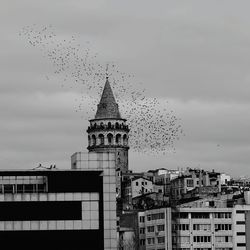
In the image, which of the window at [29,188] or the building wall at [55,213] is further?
the window at [29,188]

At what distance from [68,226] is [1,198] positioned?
24.9 feet

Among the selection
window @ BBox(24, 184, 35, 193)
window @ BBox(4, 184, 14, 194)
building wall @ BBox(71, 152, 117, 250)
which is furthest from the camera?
window @ BBox(4, 184, 14, 194)

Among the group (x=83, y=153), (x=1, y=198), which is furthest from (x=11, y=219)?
(x=83, y=153)

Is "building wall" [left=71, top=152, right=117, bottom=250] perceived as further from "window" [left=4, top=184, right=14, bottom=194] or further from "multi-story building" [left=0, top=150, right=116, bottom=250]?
"window" [left=4, top=184, right=14, bottom=194]

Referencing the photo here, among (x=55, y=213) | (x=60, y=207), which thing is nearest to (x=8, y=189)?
(x=55, y=213)

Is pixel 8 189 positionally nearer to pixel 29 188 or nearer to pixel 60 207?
pixel 29 188

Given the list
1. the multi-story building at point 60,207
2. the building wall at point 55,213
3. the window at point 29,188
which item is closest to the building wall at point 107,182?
the multi-story building at point 60,207

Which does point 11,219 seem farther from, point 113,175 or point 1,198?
point 113,175

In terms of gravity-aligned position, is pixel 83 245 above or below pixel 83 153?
below

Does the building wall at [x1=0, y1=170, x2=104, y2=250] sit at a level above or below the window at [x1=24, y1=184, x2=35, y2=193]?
below

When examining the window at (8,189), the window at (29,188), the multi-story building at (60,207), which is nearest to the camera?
the multi-story building at (60,207)

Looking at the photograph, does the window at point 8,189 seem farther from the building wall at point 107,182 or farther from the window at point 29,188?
the building wall at point 107,182

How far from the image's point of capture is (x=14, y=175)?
13288 centimetres

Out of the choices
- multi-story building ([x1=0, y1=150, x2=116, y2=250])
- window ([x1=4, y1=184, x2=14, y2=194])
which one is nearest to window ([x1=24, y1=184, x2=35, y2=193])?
multi-story building ([x1=0, y1=150, x2=116, y2=250])
